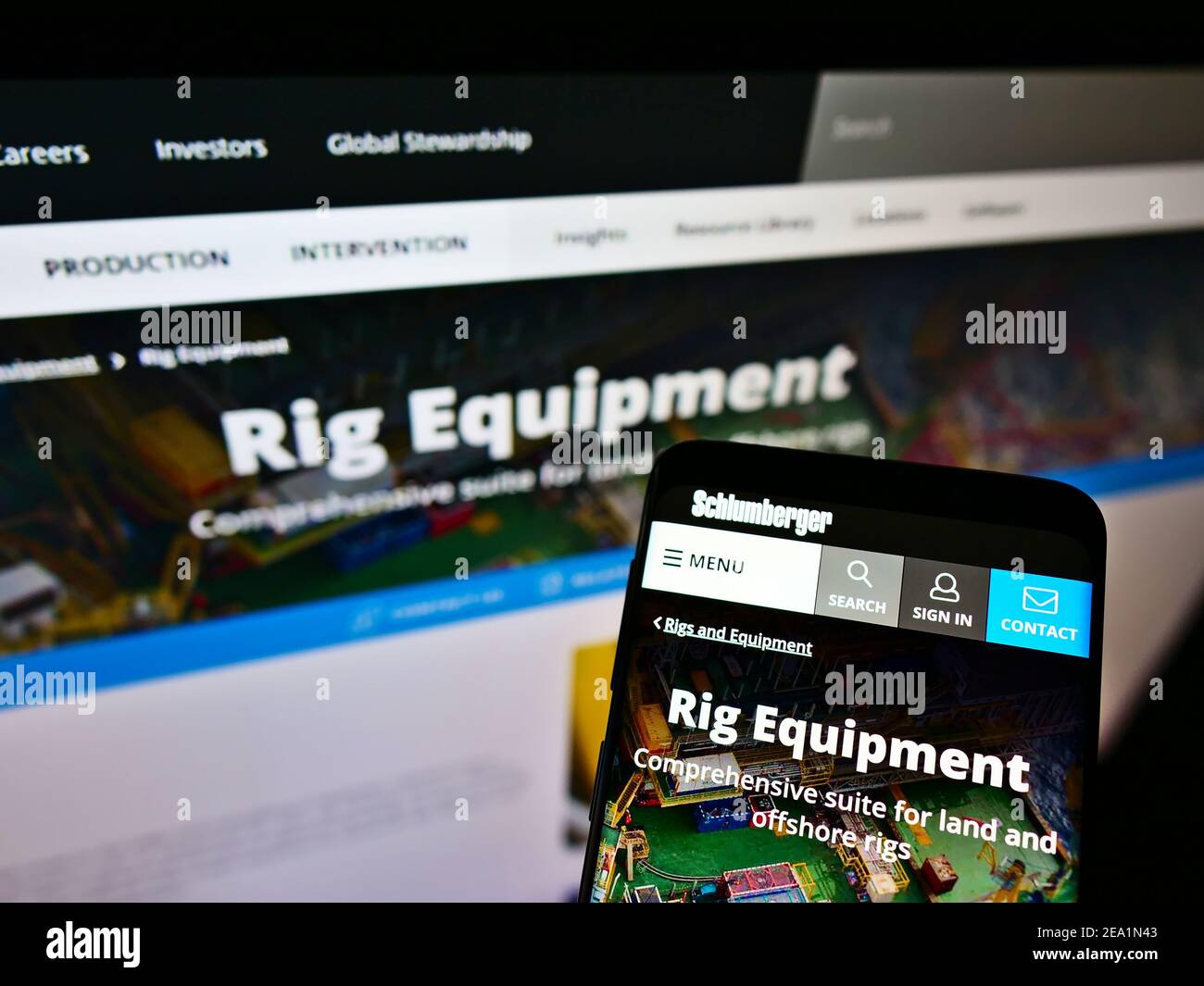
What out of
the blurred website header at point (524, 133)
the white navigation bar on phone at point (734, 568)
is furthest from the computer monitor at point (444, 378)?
the white navigation bar on phone at point (734, 568)

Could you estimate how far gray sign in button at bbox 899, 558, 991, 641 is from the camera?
43cm

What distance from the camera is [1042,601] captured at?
427mm

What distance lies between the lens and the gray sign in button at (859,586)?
43cm

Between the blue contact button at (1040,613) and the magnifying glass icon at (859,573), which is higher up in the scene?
the magnifying glass icon at (859,573)

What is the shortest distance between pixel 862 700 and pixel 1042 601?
9 centimetres

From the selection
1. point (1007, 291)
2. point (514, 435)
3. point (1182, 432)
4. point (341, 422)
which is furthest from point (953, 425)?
point (341, 422)

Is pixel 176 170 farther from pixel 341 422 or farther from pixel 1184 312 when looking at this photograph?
pixel 1184 312

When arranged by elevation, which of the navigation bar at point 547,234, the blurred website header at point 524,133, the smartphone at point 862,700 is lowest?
the smartphone at point 862,700

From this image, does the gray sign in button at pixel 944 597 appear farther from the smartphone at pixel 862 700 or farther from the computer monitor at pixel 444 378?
the computer monitor at pixel 444 378

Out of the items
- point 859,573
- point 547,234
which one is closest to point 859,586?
point 859,573

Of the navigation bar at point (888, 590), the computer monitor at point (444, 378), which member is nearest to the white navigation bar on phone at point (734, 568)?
the navigation bar at point (888, 590)

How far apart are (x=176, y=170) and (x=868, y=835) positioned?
1.52ft

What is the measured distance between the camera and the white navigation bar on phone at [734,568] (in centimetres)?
43

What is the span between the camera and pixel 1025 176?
62cm
